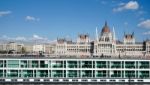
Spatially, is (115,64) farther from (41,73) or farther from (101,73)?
(41,73)

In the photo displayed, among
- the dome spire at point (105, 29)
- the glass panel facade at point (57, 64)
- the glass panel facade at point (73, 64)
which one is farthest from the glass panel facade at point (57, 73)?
the dome spire at point (105, 29)

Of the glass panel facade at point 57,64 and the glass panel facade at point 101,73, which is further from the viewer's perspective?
the glass panel facade at point 101,73

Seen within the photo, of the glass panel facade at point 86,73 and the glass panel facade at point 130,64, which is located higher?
the glass panel facade at point 130,64

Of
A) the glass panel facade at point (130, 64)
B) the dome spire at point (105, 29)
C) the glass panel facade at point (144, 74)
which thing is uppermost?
the dome spire at point (105, 29)

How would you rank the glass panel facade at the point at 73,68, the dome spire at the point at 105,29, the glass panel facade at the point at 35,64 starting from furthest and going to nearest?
the dome spire at the point at 105,29 → the glass panel facade at the point at 35,64 → the glass panel facade at the point at 73,68

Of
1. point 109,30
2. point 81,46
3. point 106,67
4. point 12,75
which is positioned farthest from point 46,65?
point 109,30

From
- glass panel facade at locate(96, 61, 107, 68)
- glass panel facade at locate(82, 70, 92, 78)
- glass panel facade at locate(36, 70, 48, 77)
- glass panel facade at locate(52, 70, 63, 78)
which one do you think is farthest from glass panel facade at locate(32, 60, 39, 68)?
glass panel facade at locate(96, 61, 107, 68)

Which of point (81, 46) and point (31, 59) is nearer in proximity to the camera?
point (31, 59)

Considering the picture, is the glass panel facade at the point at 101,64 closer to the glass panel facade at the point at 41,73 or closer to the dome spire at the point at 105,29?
the glass panel facade at the point at 41,73

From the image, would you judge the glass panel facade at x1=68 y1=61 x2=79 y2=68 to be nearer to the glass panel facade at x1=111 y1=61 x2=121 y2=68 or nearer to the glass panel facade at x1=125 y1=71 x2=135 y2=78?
the glass panel facade at x1=111 y1=61 x2=121 y2=68

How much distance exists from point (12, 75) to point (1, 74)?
49.5 inches

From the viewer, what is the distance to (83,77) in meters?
38.9

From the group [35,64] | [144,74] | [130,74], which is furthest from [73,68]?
[144,74]

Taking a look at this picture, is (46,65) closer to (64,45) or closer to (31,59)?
(31,59)
